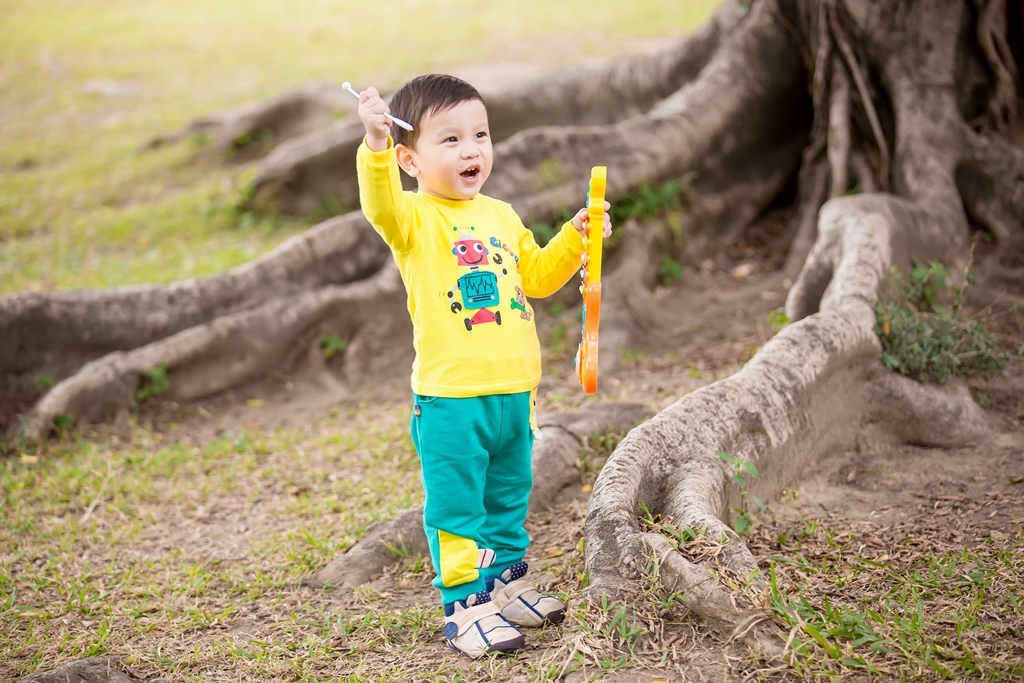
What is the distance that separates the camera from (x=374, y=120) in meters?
2.78

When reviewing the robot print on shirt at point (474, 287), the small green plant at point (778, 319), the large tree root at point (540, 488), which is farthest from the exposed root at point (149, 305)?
the robot print on shirt at point (474, 287)

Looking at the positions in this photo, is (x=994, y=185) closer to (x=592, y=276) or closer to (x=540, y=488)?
(x=540, y=488)

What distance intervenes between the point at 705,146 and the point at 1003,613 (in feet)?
14.5

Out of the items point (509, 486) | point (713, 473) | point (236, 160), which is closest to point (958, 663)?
point (713, 473)

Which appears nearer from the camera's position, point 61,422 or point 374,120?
point 374,120

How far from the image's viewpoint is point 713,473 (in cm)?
359

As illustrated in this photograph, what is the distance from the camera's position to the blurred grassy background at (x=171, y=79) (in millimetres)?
8422

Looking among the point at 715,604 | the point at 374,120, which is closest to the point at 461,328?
the point at 374,120

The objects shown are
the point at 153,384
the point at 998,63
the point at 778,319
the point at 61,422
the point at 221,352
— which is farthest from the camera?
the point at 998,63

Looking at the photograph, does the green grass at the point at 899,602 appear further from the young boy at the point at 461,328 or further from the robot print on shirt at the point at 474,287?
the robot print on shirt at the point at 474,287

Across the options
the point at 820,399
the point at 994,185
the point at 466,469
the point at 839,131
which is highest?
the point at 839,131

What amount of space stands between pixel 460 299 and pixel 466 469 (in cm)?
53

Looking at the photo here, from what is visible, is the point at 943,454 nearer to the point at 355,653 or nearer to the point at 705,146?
the point at 355,653

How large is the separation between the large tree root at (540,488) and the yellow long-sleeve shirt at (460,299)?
30.8 inches
